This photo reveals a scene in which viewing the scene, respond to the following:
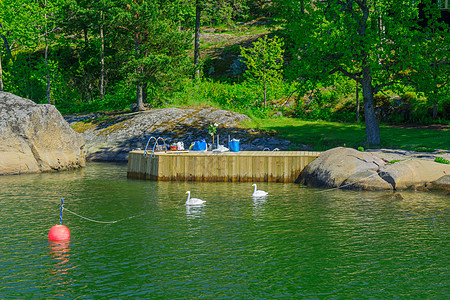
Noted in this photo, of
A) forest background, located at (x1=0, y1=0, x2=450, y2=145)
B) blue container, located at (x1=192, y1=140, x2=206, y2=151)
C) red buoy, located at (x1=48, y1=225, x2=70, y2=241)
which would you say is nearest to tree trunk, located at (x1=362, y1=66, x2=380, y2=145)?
forest background, located at (x1=0, y1=0, x2=450, y2=145)

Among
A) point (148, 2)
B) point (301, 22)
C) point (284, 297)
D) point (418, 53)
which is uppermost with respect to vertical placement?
point (148, 2)

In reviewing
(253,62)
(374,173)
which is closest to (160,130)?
(253,62)

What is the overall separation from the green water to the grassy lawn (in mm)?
9047

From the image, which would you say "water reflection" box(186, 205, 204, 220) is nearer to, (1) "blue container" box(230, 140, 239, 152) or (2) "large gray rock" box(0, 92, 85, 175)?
(1) "blue container" box(230, 140, 239, 152)

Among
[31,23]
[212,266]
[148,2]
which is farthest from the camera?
[31,23]

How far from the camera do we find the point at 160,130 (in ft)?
124

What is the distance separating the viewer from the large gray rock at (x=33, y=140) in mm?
30375

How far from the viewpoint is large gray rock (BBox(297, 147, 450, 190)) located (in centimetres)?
2352

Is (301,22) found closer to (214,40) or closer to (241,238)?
(241,238)

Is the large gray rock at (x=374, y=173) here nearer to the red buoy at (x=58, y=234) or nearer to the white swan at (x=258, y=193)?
the white swan at (x=258, y=193)

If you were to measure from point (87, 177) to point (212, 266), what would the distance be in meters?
18.1

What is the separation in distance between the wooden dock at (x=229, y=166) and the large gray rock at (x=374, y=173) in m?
1.52

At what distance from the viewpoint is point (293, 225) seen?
17047 mm

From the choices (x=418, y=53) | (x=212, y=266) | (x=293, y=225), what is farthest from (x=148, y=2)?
(x=212, y=266)
